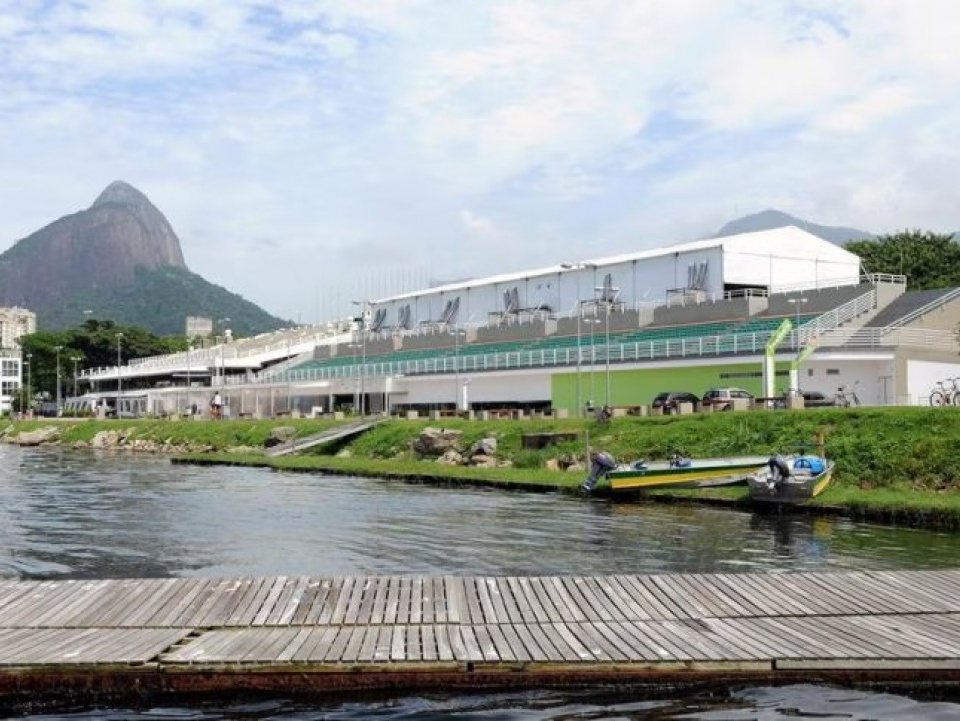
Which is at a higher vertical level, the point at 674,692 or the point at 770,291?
the point at 770,291

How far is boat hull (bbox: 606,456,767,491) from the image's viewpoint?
38188 millimetres

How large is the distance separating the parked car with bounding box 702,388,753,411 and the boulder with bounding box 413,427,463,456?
45.6ft

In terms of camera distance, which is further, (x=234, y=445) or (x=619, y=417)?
(x=234, y=445)

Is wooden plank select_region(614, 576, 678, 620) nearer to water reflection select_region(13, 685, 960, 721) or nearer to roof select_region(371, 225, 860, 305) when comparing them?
water reflection select_region(13, 685, 960, 721)

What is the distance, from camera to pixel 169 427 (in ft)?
316

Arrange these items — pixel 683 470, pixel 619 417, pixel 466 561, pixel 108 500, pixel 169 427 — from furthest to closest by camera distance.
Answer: pixel 169 427
pixel 619 417
pixel 108 500
pixel 683 470
pixel 466 561

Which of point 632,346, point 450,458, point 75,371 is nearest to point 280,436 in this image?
point 450,458

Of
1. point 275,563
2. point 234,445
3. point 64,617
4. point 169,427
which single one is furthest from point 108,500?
point 169,427

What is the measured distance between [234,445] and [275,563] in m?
58.9

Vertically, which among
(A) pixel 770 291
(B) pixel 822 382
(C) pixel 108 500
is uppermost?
(A) pixel 770 291

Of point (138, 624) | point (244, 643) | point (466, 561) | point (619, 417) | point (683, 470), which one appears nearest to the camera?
point (244, 643)

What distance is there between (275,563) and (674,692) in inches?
542

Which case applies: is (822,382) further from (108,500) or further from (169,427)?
(169,427)

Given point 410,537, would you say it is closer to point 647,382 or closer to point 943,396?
point 943,396
